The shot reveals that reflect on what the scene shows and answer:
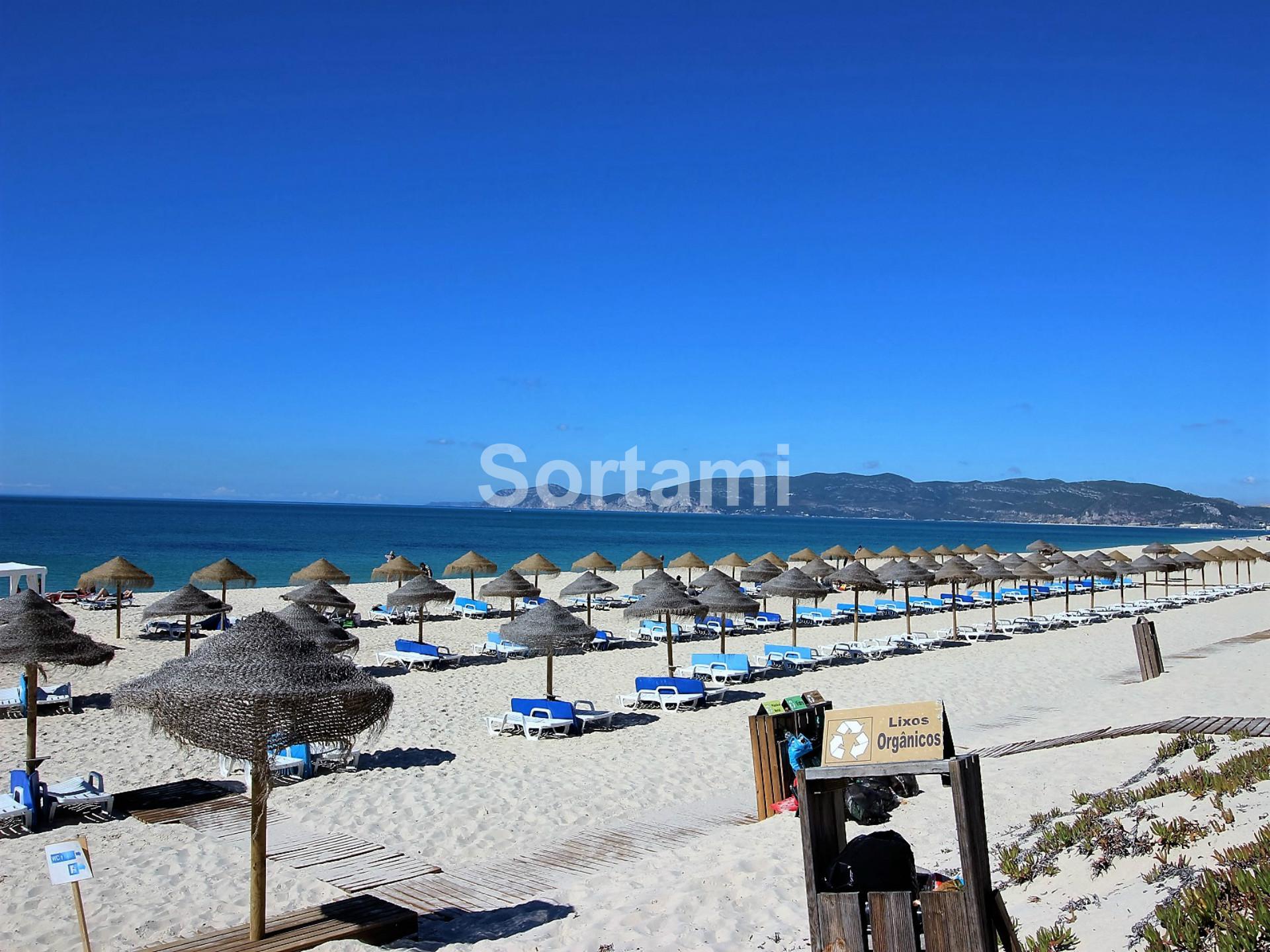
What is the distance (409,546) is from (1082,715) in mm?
63438

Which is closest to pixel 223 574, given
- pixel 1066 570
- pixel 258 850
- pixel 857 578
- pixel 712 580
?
pixel 712 580

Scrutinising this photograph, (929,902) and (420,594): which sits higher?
(420,594)

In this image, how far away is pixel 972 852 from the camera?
3188 millimetres

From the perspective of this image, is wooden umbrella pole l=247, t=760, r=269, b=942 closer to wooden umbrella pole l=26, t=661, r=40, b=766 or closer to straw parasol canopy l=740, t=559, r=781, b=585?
wooden umbrella pole l=26, t=661, r=40, b=766

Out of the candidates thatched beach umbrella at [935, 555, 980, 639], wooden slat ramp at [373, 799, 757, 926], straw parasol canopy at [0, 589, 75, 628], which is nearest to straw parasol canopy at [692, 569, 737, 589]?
thatched beach umbrella at [935, 555, 980, 639]

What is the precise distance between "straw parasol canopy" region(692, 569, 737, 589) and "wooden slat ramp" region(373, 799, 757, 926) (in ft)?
31.4

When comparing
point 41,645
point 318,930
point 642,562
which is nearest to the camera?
point 318,930

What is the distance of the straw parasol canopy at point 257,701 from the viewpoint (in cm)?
489

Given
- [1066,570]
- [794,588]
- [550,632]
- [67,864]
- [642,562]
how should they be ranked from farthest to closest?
[642,562] < [1066,570] < [794,588] < [550,632] < [67,864]

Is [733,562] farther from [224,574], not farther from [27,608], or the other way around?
[27,608]

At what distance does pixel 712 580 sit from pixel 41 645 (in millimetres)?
11830

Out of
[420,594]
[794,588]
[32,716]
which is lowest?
[32,716]

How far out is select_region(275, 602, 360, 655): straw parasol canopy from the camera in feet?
39.3

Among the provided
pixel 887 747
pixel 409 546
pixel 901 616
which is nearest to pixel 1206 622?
pixel 901 616
